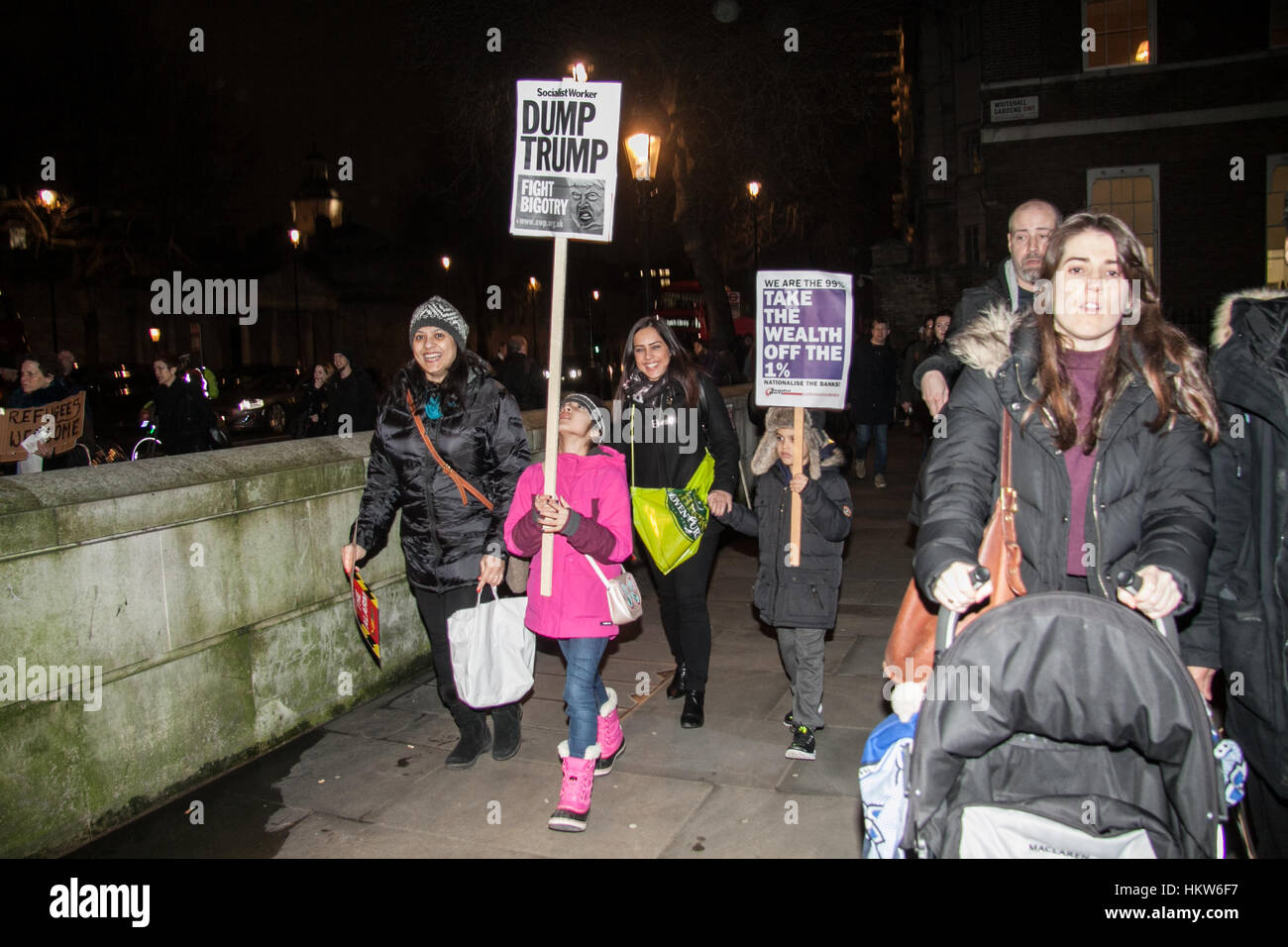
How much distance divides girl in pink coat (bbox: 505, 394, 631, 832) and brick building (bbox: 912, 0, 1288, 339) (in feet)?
53.9

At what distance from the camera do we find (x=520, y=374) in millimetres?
16000

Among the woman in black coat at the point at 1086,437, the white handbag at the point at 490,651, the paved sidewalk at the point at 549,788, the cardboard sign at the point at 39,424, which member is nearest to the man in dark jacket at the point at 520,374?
the cardboard sign at the point at 39,424

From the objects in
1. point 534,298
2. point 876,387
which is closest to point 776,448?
point 876,387

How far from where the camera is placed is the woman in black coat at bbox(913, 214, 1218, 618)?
8.47 ft

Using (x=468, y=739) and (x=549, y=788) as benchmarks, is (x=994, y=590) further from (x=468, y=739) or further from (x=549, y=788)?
(x=468, y=739)

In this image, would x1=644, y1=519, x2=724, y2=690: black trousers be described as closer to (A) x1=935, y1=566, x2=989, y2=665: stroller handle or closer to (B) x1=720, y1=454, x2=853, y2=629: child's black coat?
(B) x1=720, y1=454, x2=853, y2=629: child's black coat

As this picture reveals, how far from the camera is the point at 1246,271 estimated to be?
18906 mm

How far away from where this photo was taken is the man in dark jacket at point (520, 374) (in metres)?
15.9

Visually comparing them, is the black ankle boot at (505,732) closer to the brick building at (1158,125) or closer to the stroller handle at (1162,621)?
the stroller handle at (1162,621)

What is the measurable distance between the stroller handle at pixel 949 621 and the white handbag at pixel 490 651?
2.30m

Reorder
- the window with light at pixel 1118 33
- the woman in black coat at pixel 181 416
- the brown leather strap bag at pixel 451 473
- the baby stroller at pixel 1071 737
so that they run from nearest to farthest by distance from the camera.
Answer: the baby stroller at pixel 1071 737 → the brown leather strap bag at pixel 451 473 → the woman in black coat at pixel 181 416 → the window with light at pixel 1118 33

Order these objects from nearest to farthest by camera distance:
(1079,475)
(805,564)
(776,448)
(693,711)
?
(1079,475) < (805,564) < (776,448) < (693,711)

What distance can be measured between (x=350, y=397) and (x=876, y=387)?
21.1 ft

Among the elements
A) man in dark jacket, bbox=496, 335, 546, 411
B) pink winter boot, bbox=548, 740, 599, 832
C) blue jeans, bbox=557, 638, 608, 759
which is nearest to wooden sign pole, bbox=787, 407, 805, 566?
blue jeans, bbox=557, 638, 608, 759
